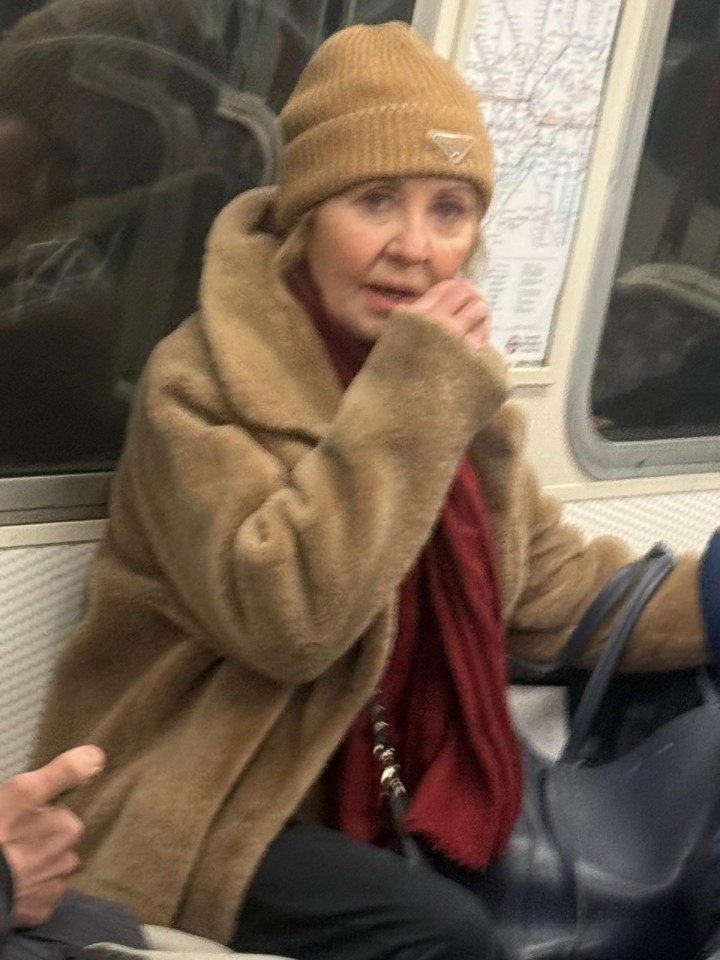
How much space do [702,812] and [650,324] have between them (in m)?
1.07

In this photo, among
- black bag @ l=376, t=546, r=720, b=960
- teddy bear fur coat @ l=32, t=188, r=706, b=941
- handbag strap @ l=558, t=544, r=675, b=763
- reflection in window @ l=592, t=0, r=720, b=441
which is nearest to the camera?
teddy bear fur coat @ l=32, t=188, r=706, b=941

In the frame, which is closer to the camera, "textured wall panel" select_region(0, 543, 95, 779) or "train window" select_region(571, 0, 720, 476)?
"textured wall panel" select_region(0, 543, 95, 779)

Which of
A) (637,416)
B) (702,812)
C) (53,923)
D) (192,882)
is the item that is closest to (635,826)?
(702,812)

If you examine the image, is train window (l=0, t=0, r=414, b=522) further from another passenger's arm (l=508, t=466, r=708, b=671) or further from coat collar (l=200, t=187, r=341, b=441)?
another passenger's arm (l=508, t=466, r=708, b=671)

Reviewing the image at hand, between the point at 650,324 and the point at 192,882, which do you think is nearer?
the point at 192,882

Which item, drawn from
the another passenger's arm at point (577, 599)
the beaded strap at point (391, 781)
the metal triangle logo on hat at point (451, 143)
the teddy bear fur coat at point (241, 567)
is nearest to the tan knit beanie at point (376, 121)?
the metal triangle logo on hat at point (451, 143)

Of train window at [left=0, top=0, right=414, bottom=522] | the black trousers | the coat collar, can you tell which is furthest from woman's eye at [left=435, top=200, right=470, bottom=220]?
the black trousers

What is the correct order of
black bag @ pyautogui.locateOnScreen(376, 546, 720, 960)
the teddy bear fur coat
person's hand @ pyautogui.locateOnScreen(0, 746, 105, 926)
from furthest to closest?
black bag @ pyautogui.locateOnScreen(376, 546, 720, 960), the teddy bear fur coat, person's hand @ pyautogui.locateOnScreen(0, 746, 105, 926)

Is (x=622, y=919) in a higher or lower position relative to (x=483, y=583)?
lower

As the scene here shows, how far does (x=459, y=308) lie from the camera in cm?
169

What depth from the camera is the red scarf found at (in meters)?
1.75

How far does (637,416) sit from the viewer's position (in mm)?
2625

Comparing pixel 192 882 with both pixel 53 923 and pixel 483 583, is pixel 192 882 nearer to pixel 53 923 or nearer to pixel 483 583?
pixel 53 923

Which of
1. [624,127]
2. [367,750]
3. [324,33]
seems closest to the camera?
[367,750]
